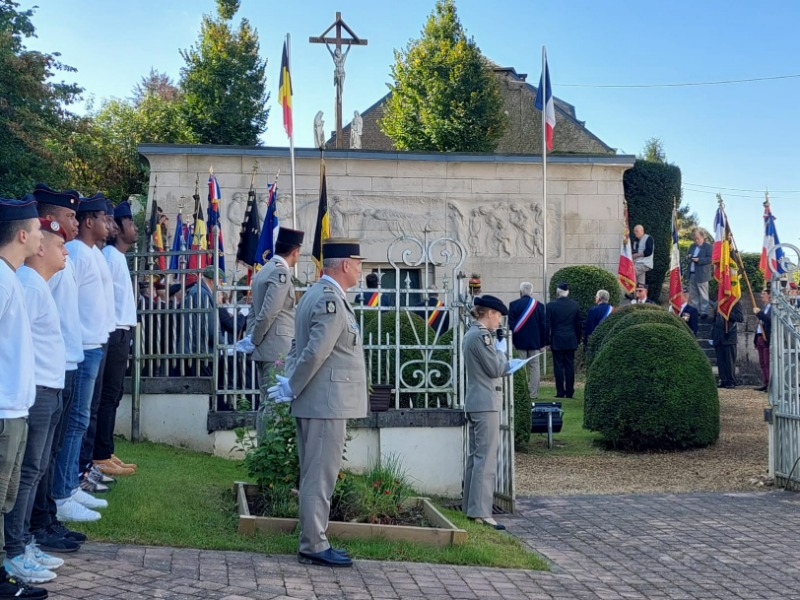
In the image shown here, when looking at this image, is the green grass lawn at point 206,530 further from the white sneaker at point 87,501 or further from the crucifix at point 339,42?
the crucifix at point 339,42

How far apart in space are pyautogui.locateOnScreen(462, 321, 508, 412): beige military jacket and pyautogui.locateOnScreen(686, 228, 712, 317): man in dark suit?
1502 centimetres

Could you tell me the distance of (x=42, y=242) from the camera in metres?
5.27

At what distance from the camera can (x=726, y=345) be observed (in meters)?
19.2

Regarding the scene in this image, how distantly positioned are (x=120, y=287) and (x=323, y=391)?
7.97 feet

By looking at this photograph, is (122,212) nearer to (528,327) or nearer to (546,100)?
(528,327)

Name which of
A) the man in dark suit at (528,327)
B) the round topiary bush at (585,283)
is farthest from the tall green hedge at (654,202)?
the man in dark suit at (528,327)

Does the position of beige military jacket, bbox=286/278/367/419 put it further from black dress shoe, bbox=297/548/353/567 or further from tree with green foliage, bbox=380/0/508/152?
tree with green foliage, bbox=380/0/508/152

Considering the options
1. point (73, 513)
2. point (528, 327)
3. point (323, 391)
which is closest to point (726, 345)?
point (528, 327)

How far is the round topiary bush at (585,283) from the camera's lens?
75.4ft

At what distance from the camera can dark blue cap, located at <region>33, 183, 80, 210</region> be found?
20.2 ft

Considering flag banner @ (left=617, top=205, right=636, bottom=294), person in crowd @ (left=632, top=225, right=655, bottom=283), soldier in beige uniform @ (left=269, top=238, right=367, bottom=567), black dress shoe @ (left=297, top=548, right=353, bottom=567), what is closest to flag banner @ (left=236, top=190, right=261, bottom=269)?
soldier in beige uniform @ (left=269, top=238, right=367, bottom=567)

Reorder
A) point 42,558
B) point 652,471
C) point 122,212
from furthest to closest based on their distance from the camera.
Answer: point 652,471
point 122,212
point 42,558

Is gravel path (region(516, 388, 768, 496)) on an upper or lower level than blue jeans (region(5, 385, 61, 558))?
lower

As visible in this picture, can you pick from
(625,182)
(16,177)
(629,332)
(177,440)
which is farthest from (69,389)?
(625,182)
